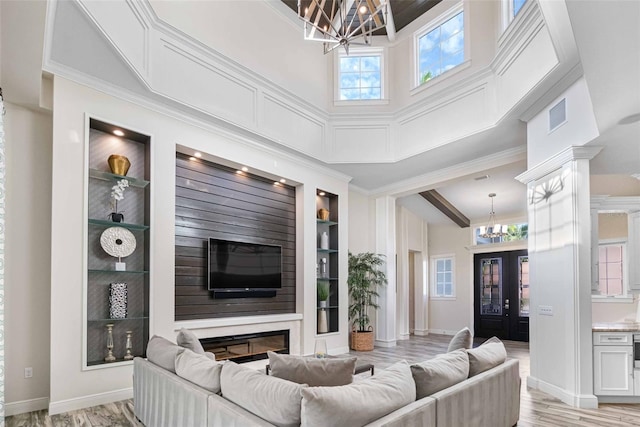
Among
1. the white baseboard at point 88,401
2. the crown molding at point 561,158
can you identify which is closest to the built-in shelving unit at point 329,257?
the crown molding at point 561,158

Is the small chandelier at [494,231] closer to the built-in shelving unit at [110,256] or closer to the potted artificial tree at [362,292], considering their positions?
the potted artificial tree at [362,292]

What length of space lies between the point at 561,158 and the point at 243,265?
13.3 ft

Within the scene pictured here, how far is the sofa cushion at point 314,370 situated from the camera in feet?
7.64

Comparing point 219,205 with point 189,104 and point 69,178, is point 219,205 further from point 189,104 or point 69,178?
point 69,178

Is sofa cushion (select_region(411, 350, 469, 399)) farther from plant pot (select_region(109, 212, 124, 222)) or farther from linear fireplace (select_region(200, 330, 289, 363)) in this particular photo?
linear fireplace (select_region(200, 330, 289, 363))

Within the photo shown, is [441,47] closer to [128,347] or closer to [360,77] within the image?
[360,77]

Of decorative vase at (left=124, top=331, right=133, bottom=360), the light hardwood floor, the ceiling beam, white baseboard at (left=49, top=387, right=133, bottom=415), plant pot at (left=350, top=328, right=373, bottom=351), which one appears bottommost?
plant pot at (left=350, top=328, right=373, bottom=351)

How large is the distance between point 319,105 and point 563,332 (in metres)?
4.60

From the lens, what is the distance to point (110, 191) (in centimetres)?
432

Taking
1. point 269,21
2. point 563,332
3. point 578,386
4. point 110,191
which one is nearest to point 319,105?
point 269,21

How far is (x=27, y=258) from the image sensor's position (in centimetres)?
382

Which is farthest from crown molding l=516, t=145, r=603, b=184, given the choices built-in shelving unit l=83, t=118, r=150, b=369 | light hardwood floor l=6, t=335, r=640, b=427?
built-in shelving unit l=83, t=118, r=150, b=369

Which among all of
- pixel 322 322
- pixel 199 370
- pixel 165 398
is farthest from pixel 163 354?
pixel 322 322

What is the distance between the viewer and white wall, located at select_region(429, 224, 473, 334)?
9906 mm
